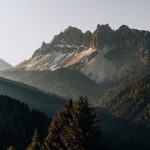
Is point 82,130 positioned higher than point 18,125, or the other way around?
point 18,125

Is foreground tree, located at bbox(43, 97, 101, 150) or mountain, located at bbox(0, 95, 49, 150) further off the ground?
mountain, located at bbox(0, 95, 49, 150)

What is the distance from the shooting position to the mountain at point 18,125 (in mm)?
154000

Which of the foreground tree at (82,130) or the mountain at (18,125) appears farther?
the mountain at (18,125)

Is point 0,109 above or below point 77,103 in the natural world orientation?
above

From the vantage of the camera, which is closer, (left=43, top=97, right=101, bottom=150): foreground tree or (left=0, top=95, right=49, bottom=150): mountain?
(left=43, top=97, right=101, bottom=150): foreground tree

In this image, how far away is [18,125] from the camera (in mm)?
174625

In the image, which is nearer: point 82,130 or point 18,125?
point 82,130

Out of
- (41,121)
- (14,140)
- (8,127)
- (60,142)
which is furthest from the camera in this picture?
(41,121)

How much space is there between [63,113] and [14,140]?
3762 inches

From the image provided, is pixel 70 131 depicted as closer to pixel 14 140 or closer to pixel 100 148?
pixel 100 148

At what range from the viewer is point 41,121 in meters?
184

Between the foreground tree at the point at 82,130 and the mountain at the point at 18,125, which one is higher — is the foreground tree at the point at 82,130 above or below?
below

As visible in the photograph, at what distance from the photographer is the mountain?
154000 millimetres

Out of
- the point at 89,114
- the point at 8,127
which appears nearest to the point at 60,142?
the point at 89,114
